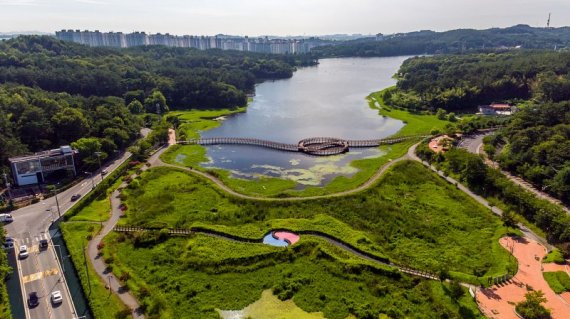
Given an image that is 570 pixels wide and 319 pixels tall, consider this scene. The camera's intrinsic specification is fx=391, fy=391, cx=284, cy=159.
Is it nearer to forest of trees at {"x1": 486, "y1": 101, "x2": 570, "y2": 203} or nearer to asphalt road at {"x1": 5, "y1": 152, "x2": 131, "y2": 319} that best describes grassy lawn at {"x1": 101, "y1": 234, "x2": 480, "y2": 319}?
asphalt road at {"x1": 5, "y1": 152, "x2": 131, "y2": 319}

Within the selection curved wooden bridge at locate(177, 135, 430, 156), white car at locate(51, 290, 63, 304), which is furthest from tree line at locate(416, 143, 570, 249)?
white car at locate(51, 290, 63, 304)

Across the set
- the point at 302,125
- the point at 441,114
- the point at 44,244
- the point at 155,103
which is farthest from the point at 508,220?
the point at 155,103

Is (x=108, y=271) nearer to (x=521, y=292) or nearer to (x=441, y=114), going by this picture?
(x=521, y=292)

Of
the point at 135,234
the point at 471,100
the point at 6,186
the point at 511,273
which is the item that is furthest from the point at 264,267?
the point at 471,100

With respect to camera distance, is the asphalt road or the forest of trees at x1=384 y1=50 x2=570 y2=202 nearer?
the asphalt road

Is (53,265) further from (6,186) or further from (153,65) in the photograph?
(153,65)

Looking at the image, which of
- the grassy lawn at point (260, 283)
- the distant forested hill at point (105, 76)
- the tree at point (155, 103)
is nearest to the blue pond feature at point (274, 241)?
the grassy lawn at point (260, 283)
